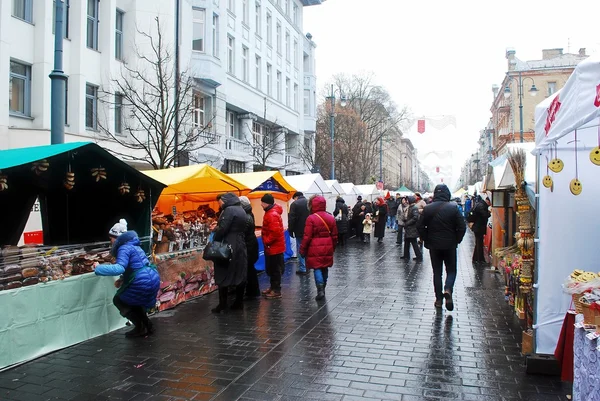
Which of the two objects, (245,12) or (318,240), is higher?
(245,12)

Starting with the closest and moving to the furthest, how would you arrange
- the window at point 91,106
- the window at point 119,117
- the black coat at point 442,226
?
1. the black coat at point 442,226
2. the window at point 91,106
3. the window at point 119,117

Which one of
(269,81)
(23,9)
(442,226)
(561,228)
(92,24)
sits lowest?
(442,226)

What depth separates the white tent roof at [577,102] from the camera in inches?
120

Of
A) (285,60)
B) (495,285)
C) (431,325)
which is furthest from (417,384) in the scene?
(285,60)

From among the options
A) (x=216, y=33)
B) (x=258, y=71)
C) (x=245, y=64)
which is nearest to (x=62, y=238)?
(x=216, y=33)

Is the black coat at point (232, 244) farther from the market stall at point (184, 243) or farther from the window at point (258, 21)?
the window at point (258, 21)

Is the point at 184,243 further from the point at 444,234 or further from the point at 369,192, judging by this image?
the point at 369,192

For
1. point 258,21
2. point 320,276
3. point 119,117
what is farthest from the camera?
point 258,21

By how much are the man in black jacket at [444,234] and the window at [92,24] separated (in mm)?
15741

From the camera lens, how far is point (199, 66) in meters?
23.5

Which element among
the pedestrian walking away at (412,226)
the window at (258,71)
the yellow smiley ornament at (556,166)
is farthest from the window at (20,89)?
the window at (258,71)

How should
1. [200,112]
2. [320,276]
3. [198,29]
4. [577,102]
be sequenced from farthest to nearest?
1. [200,112]
2. [198,29]
3. [320,276]
4. [577,102]

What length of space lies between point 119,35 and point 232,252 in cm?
1581

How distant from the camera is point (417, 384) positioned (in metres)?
4.63
